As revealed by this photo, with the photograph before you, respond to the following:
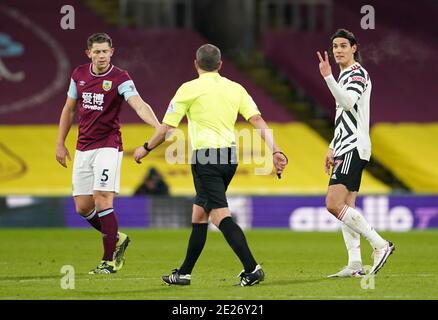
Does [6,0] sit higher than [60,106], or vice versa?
[6,0]

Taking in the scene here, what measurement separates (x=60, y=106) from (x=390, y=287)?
1787 cm

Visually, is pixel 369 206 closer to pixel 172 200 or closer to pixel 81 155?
pixel 172 200

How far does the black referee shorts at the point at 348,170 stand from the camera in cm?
1142

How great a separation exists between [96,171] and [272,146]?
2.40m

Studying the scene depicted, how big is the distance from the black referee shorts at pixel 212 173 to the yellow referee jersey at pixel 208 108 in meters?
0.07

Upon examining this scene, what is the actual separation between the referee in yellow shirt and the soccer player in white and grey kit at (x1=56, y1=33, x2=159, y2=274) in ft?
5.07

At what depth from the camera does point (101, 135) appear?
39.1 ft

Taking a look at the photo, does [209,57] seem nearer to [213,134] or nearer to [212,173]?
[213,134]

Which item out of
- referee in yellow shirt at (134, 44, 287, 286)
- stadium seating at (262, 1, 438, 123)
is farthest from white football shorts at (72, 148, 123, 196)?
stadium seating at (262, 1, 438, 123)

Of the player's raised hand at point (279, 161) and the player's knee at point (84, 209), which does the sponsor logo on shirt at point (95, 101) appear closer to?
the player's knee at point (84, 209)

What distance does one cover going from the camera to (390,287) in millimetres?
10281

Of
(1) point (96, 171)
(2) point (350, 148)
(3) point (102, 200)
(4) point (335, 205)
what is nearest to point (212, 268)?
(3) point (102, 200)

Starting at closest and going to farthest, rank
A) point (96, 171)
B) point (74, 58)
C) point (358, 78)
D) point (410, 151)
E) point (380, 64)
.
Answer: point (358, 78) < point (96, 171) < point (410, 151) < point (74, 58) < point (380, 64)
